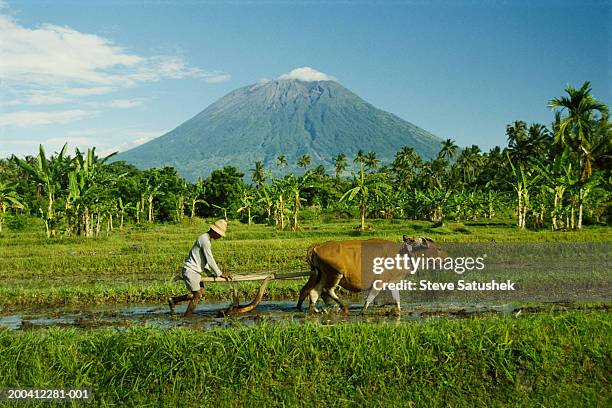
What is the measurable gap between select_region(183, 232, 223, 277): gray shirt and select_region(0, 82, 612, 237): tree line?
16.3 m

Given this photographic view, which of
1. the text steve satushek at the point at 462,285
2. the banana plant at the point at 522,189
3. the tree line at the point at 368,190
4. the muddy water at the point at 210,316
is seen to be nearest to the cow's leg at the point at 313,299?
the muddy water at the point at 210,316

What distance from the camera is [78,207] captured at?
2284 cm

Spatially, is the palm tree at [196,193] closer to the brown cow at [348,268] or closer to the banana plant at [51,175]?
the banana plant at [51,175]

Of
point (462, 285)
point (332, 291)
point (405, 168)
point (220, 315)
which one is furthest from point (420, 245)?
point (405, 168)

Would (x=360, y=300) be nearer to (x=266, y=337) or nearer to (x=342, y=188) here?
(x=266, y=337)

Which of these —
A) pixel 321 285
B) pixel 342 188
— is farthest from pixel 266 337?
pixel 342 188

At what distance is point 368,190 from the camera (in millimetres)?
28000

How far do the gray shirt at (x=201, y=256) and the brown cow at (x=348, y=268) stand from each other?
4.56ft

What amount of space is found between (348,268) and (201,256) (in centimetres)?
203

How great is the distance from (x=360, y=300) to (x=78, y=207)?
17.0 m

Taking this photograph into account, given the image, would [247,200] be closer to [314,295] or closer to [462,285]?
[462,285]

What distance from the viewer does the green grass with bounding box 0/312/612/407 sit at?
182 inches

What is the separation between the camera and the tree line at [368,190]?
78.9 feet

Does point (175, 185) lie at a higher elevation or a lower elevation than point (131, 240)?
higher
